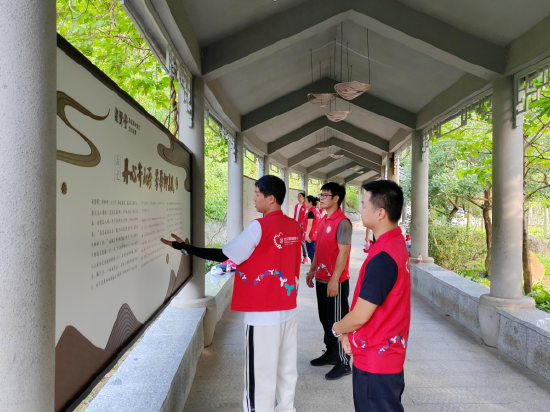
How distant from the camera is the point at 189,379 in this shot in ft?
10.7

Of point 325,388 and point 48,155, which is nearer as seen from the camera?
point 48,155

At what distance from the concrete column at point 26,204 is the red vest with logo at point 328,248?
2.70 meters

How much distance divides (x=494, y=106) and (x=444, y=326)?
2.75 metres

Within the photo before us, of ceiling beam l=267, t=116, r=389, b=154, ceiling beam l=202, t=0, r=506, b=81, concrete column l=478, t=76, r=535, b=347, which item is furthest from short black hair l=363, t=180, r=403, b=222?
ceiling beam l=267, t=116, r=389, b=154

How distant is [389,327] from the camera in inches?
72.1

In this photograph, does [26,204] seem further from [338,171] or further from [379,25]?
[338,171]

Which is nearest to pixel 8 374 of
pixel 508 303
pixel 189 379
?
pixel 189 379

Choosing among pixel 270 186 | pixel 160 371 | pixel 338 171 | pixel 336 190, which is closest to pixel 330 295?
pixel 336 190

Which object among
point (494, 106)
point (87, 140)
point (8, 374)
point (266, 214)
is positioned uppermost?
point (494, 106)

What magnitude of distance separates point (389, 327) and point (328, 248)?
1.83 metres

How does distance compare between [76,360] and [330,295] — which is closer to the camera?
[76,360]

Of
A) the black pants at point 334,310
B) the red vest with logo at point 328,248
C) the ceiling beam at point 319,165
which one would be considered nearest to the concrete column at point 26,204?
the red vest with logo at point 328,248

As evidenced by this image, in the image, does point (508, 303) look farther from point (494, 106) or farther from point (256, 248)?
point (256, 248)

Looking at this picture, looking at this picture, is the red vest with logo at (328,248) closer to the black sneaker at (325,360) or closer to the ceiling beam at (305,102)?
the black sneaker at (325,360)
